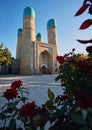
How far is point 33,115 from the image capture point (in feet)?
3.26

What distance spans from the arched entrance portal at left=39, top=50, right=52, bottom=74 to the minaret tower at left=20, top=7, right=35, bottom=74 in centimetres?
333

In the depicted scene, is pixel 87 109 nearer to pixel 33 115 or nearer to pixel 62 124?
pixel 33 115

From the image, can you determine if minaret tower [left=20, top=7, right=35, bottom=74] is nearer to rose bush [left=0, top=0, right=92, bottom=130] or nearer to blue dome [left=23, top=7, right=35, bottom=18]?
blue dome [left=23, top=7, right=35, bottom=18]

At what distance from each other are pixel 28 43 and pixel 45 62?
4980 mm

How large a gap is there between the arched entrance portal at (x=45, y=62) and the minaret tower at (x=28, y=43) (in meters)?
3.33

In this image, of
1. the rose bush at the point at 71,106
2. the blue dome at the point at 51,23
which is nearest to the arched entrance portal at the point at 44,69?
the blue dome at the point at 51,23

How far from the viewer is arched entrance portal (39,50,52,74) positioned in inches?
1049

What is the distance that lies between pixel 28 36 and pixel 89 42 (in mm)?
23587

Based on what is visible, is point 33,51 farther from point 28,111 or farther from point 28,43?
point 28,111

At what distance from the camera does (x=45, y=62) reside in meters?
26.9

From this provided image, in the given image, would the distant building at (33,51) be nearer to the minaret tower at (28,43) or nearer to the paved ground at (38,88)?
the minaret tower at (28,43)

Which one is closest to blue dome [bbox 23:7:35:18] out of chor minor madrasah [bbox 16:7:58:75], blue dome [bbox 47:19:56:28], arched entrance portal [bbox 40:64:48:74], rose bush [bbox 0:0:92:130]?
chor minor madrasah [bbox 16:7:58:75]

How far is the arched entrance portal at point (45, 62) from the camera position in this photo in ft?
87.4

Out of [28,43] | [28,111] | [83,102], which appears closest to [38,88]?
[28,111]
